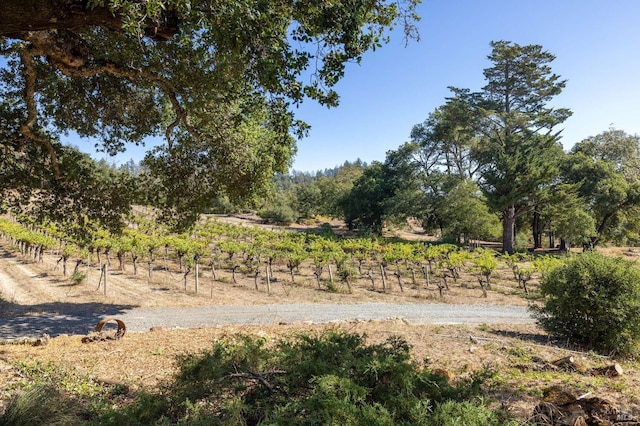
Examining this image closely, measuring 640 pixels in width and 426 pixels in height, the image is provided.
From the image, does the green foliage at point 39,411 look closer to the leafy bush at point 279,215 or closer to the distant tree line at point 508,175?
the distant tree line at point 508,175

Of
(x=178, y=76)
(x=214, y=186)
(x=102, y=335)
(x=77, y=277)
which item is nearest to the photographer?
(x=178, y=76)

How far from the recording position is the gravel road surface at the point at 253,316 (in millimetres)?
10381

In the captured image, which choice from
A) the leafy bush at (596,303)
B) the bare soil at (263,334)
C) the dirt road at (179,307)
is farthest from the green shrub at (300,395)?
the dirt road at (179,307)

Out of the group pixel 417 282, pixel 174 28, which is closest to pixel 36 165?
pixel 174 28

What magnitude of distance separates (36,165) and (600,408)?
40.4 feet

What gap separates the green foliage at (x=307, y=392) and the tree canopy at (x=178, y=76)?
3125mm

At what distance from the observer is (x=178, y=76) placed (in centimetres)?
626

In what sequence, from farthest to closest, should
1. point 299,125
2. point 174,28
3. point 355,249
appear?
point 355,249
point 299,125
point 174,28

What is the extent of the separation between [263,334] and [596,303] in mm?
7495

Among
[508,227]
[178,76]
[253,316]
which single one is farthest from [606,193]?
[178,76]

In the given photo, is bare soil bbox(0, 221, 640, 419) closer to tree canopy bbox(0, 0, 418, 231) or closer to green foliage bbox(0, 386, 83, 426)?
green foliage bbox(0, 386, 83, 426)

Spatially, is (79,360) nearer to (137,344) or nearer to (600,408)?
(137,344)

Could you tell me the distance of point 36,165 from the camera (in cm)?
947

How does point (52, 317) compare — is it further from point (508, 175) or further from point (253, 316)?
point (508, 175)
